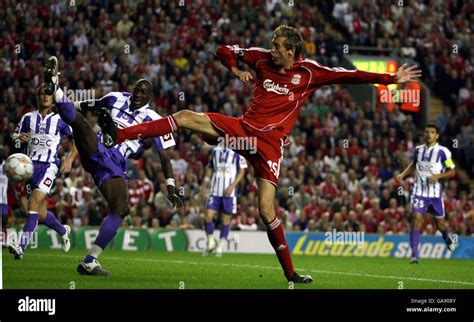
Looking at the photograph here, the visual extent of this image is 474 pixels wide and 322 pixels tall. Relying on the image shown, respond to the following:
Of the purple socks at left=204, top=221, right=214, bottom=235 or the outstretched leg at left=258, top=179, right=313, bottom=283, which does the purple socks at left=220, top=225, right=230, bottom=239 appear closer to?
the purple socks at left=204, top=221, right=214, bottom=235

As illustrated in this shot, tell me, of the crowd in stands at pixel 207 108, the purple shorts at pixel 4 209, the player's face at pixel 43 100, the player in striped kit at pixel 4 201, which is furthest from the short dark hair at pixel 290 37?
the crowd in stands at pixel 207 108

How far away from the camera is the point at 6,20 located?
81.7 feet

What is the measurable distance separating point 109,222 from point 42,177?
3.13m

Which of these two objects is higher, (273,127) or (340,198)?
(273,127)

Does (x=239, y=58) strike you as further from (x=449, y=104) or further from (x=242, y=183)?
(x=449, y=104)

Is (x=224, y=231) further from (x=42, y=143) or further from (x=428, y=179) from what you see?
(x=42, y=143)

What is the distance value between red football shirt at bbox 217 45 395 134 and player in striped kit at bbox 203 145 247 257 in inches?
339

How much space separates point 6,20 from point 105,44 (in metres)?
2.67

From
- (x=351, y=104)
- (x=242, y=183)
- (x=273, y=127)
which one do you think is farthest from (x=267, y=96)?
(x=351, y=104)

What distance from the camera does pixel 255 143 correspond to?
1096cm

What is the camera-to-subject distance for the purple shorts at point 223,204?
20.0 m

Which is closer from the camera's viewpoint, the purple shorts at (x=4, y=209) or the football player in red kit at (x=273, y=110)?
the football player in red kit at (x=273, y=110)

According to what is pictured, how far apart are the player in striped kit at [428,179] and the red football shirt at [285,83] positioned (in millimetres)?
7744

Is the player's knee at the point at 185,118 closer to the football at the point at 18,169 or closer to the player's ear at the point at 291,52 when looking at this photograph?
the player's ear at the point at 291,52
